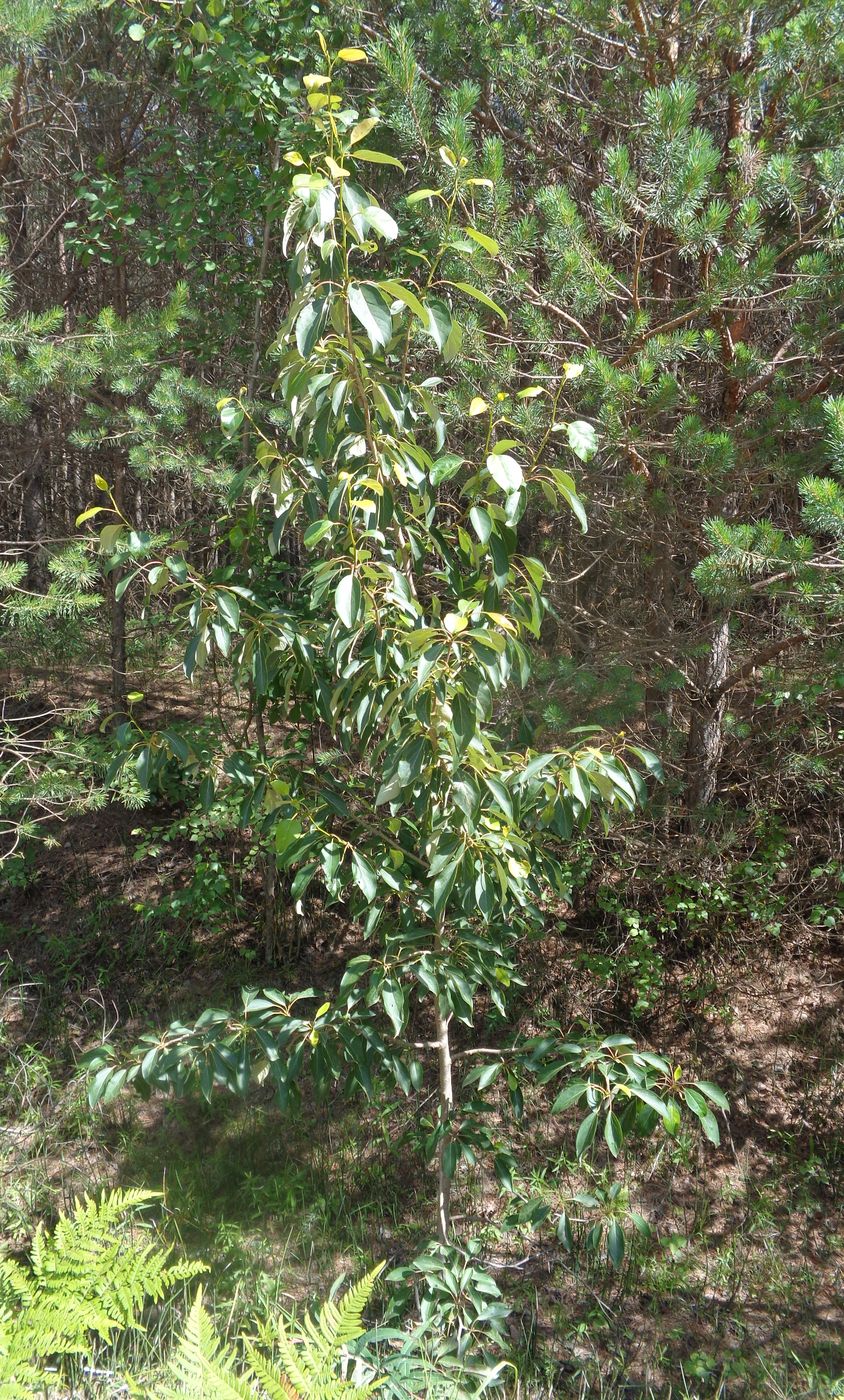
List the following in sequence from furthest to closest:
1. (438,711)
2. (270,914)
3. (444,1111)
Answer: (270,914)
(444,1111)
(438,711)

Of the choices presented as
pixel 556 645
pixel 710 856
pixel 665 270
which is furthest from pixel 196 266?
pixel 710 856

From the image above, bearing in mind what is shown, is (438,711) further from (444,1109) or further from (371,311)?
(444,1109)

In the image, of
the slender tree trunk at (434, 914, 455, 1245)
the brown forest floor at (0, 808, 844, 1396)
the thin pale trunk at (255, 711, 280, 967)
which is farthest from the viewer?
the thin pale trunk at (255, 711, 280, 967)

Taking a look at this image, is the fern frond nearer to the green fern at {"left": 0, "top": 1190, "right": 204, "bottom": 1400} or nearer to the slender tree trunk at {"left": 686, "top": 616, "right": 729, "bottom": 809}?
the green fern at {"left": 0, "top": 1190, "right": 204, "bottom": 1400}

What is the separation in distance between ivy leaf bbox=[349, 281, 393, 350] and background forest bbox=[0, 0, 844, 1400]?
0.02 metres

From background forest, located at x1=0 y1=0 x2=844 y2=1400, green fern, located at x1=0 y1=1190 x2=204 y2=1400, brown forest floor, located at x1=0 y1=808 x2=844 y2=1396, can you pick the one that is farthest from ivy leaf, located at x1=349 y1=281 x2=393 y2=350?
brown forest floor, located at x1=0 y1=808 x2=844 y2=1396

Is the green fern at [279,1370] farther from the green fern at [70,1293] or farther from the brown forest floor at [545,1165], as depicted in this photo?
the brown forest floor at [545,1165]

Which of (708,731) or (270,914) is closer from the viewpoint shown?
(708,731)

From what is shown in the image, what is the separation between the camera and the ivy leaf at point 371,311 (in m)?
1.95

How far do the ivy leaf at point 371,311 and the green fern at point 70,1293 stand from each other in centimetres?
245

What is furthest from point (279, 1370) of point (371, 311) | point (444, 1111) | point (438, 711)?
point (371, 311)

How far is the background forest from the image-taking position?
2.38m

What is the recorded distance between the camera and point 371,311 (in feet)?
6.50

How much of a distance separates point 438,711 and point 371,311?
865 mm
